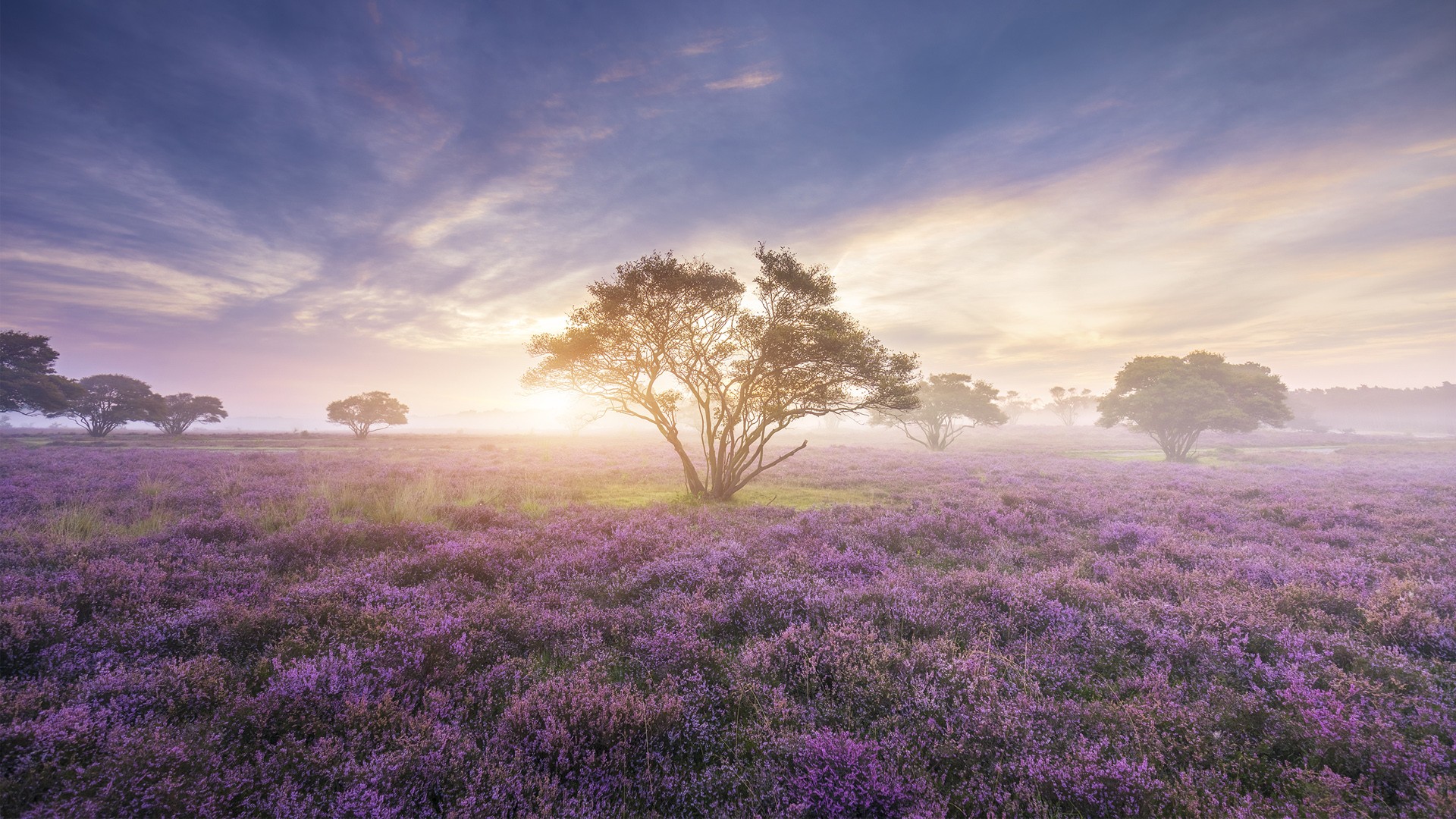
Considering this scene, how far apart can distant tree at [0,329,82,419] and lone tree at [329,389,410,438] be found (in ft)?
69.9

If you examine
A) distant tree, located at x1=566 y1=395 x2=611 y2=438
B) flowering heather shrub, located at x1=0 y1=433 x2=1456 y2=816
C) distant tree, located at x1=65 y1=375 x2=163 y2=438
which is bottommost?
flowering heather shrub, located at x1=0 y1=433 x2=1456 y2=816

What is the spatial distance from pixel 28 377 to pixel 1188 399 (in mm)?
92780

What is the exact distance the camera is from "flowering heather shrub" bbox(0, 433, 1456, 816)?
122 inches

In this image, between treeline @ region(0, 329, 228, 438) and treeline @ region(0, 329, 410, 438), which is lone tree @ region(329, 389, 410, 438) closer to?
treeline @ region(0, 329, 410, 438)

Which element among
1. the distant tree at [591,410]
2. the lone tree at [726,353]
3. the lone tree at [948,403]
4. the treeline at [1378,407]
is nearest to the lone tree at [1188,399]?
the lone tree at [948,403]

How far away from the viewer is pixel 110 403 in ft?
157

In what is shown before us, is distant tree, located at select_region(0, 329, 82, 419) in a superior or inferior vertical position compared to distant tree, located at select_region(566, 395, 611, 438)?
superior

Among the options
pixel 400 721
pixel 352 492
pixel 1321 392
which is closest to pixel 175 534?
pixel 352 492

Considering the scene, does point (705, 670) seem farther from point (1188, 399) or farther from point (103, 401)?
point (103, 401)

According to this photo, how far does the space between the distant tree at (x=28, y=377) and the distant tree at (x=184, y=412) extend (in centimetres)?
913

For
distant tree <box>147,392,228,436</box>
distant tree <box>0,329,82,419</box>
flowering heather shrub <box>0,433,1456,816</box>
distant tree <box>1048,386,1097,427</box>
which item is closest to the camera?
flowering heather shrub <box>0,433,1456,816</box>

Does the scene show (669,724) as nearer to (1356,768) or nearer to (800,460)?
(1356,768)

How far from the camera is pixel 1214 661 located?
16.4 feet

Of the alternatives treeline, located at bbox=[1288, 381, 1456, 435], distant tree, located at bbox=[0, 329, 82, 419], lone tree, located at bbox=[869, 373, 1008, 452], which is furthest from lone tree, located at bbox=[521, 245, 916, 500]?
treeline, located at bbox=[1288, 381, 1456, 435]
